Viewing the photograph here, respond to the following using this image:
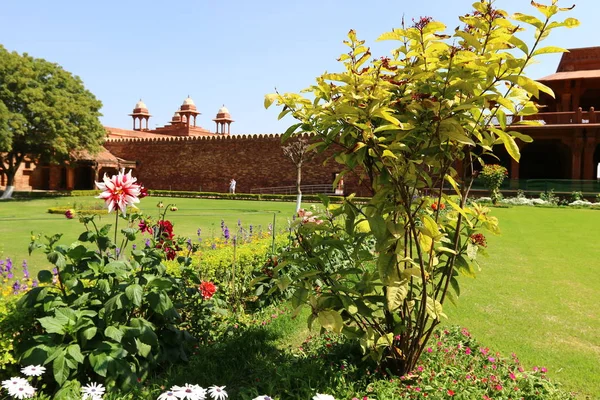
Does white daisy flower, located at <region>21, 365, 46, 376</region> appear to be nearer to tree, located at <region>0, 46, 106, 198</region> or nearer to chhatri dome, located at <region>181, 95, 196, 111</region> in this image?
tree, located at <region>0, 46, 106, 198</region>

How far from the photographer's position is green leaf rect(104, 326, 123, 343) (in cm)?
203

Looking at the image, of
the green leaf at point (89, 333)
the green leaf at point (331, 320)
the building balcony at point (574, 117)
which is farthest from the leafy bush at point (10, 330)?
the building balcony at point (574, 117)

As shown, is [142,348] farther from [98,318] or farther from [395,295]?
[395,295]

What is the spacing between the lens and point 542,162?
24.7 metres

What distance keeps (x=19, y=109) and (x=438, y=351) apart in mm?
21688

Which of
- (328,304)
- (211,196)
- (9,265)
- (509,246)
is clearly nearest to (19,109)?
(211,196)

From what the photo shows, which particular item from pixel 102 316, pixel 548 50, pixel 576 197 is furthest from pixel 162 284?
pixel 576 197

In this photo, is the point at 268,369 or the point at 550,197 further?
the point at 550,197

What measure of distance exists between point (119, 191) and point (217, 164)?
25.4 m

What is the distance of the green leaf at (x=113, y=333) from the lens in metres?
2.03

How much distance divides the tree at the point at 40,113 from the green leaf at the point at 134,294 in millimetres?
19041

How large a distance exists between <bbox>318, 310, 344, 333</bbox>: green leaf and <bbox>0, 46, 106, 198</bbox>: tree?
19859 mm

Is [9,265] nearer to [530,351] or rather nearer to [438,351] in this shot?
[438,351]

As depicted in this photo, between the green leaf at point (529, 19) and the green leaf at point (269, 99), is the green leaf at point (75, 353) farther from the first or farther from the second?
the green leaf at point (529, 19)
